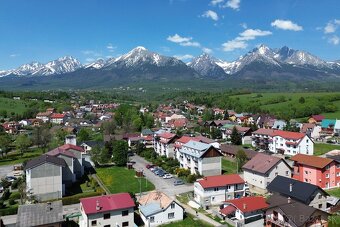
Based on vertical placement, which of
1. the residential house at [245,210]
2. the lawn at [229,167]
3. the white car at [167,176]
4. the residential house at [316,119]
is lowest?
the white car at [167,176]

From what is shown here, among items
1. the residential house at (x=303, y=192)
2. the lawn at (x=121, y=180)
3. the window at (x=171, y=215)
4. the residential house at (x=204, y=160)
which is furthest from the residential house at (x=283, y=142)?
the window at (x=171, y=215)

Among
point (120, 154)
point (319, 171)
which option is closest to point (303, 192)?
point (319, 171)

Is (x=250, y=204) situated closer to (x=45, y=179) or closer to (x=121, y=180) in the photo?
(x=121, y=180)

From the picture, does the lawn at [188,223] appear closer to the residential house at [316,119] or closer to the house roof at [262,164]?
the house roof at [262,164]

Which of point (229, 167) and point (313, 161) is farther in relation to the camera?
point (229, 167)

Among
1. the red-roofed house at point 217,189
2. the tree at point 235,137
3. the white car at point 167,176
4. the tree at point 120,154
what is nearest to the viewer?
the red-roofed house at point 217,189

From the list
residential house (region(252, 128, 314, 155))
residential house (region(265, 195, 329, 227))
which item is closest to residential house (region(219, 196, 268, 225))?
residential house (region(265, 195, 329, 227))
